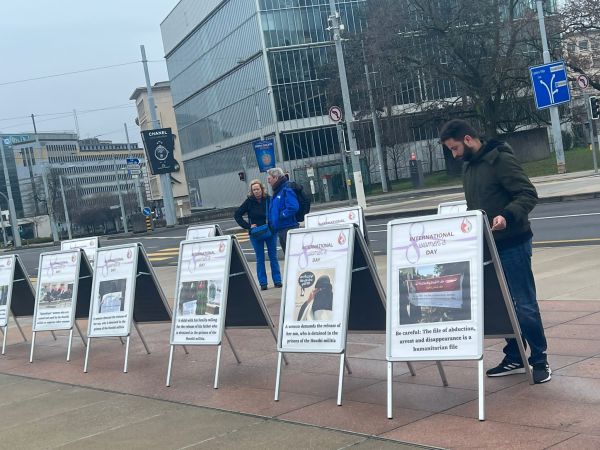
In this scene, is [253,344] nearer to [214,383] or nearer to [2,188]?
[214,383]

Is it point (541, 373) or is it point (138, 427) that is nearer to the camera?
point (541, 373)

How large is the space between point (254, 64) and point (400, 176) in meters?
14.7

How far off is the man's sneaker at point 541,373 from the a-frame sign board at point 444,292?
23 cm

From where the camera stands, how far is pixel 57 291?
10320 mm

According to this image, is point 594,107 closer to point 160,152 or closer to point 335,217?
point 335,217

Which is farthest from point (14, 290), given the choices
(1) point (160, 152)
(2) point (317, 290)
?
(1) point (160, 152)

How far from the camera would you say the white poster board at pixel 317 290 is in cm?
651

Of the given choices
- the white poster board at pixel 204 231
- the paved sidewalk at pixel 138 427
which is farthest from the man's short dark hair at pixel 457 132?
the white poster board at pixel 204 231

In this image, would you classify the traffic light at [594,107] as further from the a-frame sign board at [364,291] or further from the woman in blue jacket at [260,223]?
the a-frame sign board at [364,291]

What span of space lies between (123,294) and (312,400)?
312cm

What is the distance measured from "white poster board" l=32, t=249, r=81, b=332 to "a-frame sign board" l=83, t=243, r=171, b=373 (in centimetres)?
81

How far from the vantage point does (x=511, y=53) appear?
4778cm

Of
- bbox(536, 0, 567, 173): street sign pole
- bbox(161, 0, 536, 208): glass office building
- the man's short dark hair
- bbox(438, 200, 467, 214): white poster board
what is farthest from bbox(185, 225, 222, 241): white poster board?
bbox(161, 0, 536, 208): glass office building

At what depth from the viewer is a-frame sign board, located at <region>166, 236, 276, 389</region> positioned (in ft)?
25.3
